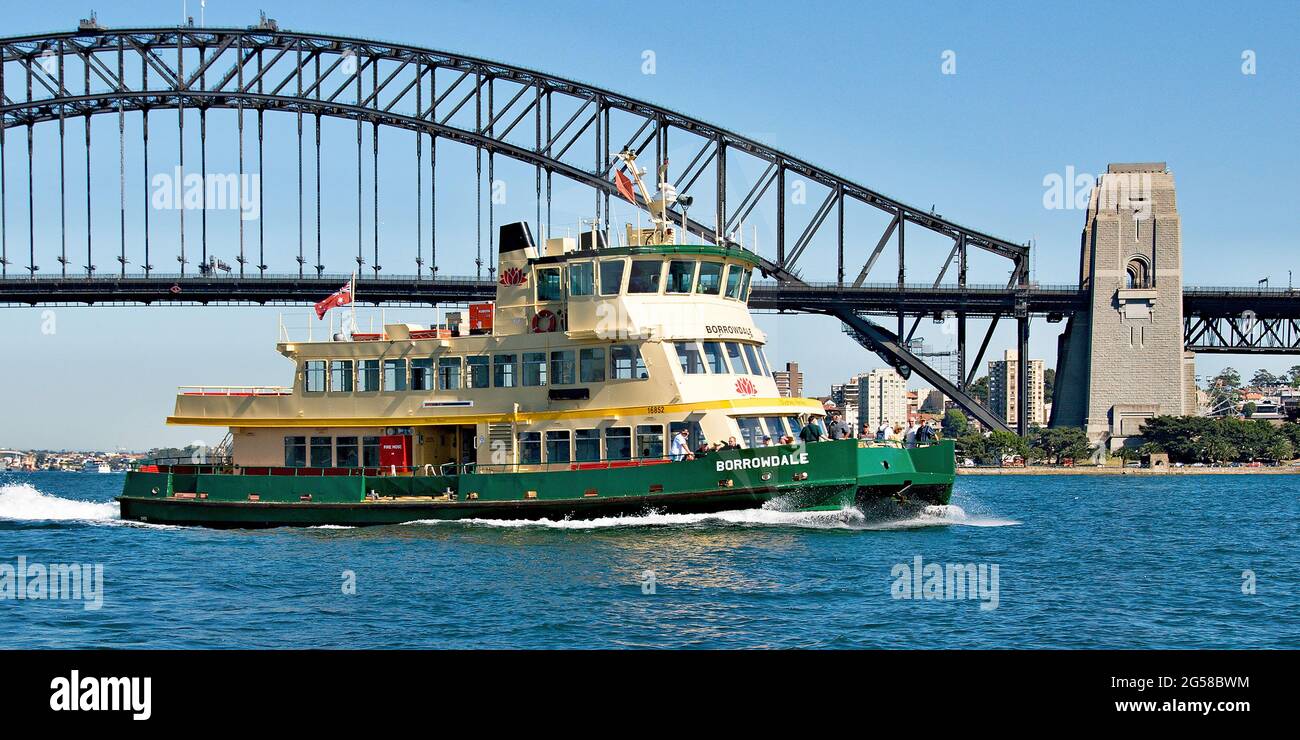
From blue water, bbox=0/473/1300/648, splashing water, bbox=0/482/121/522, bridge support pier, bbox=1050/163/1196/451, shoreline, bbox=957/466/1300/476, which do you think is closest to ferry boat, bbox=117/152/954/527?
blue water, bbox=0/473/1300/648

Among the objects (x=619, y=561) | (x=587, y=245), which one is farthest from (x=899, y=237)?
(x=619, y=561)

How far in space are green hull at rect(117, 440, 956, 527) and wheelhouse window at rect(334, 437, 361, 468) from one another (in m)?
1.57

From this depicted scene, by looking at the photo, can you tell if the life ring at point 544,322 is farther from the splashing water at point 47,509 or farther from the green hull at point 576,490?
the splashing water at point 47,509

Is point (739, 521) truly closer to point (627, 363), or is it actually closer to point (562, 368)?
point (627, 363)

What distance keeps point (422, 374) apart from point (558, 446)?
4345 mm

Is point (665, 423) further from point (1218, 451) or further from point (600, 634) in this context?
point (1218, 451)

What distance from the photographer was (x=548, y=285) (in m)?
30.2

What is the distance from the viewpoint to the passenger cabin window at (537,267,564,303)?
98.5ft

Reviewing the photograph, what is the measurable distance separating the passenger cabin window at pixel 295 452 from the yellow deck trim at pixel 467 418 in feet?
1.55

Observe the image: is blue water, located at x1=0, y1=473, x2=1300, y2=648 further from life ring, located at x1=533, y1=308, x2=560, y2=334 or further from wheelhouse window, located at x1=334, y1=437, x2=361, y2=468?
life ring, located at x1=533, y1=308, x2=560, y2=334

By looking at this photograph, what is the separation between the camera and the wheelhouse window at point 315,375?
106 ft

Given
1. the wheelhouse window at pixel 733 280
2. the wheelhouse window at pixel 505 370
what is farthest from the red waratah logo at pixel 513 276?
the wheelhouse window at pixel 733 280

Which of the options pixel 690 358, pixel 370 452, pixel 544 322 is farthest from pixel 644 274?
pixel 370 452
